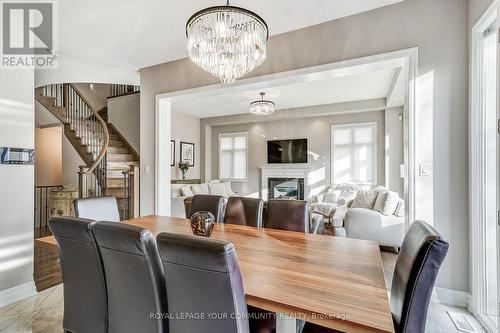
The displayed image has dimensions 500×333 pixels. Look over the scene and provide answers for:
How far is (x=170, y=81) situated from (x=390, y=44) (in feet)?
9.68

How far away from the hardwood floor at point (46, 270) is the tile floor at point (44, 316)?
24 cm

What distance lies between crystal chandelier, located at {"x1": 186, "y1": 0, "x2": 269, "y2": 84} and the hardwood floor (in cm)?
279

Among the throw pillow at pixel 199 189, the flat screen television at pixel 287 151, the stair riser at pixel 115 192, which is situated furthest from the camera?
the flat screen television at pixel 287 151

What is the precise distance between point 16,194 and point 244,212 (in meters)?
2.19

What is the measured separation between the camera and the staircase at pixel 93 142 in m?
5.45

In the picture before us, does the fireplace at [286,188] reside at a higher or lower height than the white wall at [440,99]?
lower

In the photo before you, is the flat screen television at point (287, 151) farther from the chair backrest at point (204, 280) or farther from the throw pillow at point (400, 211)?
the chair backrest at point (204, 280)

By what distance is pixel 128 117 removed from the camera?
6.77 metres

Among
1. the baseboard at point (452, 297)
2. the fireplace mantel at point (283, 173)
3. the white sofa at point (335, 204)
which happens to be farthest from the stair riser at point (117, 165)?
the baseboard at point (452, 297)

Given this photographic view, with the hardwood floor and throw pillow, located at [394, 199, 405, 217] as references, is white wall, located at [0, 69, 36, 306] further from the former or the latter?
throw pillow, located at [394, 199, 405, 217]

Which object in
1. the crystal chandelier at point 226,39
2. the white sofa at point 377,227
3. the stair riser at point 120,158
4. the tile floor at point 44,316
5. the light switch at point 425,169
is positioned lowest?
the tile floor at point 44,316

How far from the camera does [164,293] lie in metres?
Answer: 1.30

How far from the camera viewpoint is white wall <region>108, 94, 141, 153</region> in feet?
22.0

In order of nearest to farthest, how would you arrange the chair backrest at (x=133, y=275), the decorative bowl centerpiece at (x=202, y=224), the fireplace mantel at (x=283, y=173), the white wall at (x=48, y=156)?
the chair backrest at (x=133, y=275) < the decorative bowl centerpiece at (x=202, y=224) < the white wall at (x=48, y=156) < the fireplace mantel at (x=283, y=173)
